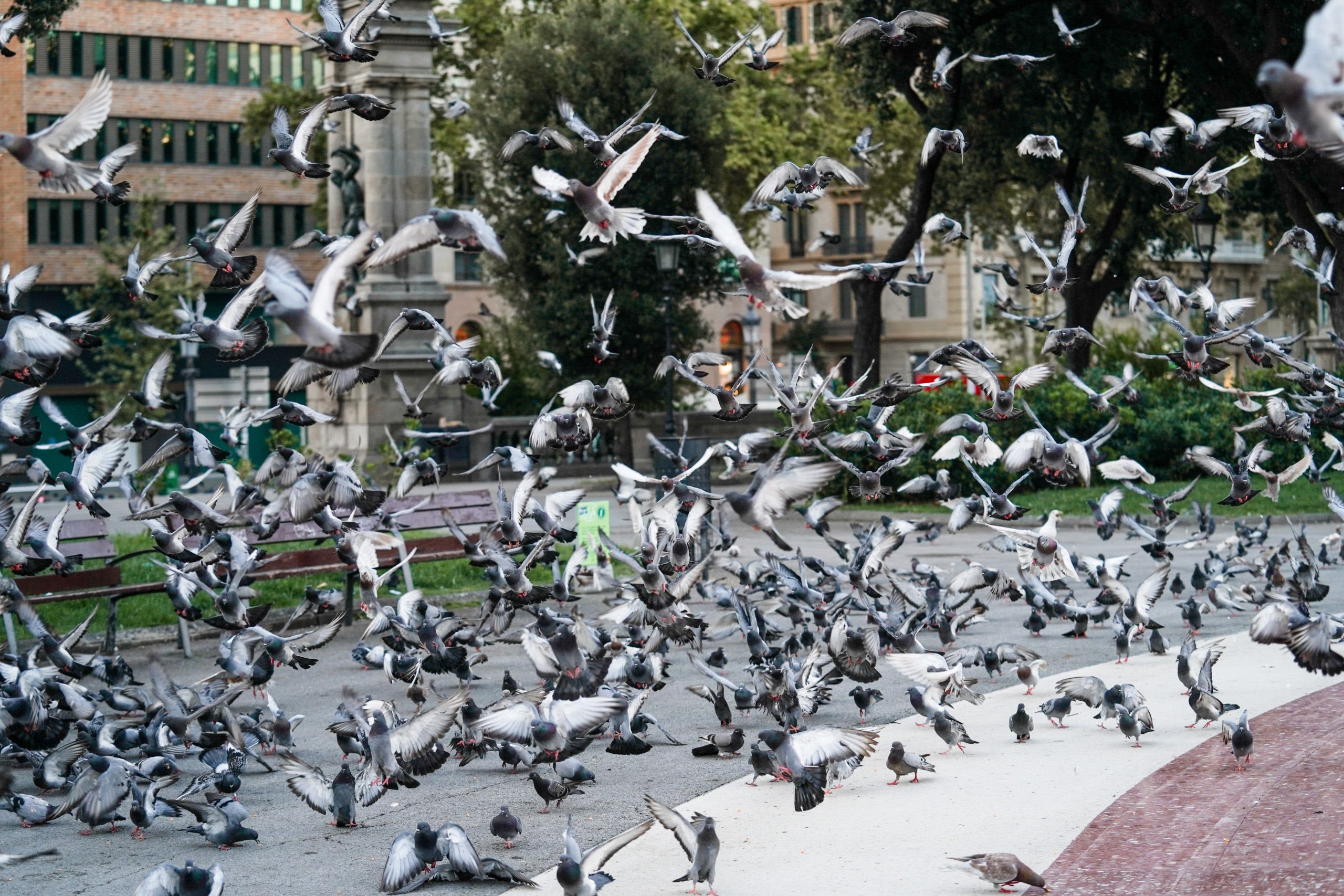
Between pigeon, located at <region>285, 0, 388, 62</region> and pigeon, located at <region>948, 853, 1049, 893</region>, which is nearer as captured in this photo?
pigeon, located at <region>948, 853, 1049, 893</region>

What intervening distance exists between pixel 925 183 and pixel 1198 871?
78.7 ft

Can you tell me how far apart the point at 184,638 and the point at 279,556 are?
120 cm

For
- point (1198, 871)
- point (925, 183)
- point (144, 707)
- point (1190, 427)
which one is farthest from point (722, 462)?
point (1198, 871)

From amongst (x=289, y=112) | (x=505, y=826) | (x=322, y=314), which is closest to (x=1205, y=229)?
(x=505, y=826)

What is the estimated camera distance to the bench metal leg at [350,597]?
14.0 m

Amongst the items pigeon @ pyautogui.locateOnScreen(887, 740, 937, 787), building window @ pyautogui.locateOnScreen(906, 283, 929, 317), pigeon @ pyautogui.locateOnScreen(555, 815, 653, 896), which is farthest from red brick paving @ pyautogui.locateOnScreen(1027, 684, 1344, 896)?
building window @ pyautogui.locateOnScreen(906, 283, 929, 317)

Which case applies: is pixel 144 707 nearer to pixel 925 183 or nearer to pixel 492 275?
pixel 925 183

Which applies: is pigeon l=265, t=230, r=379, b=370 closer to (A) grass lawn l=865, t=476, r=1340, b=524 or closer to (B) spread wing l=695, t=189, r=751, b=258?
(B) spread wing l=695, t=189, r=751, b=258

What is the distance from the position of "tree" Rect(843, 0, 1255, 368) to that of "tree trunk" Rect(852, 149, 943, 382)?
0.10 feet

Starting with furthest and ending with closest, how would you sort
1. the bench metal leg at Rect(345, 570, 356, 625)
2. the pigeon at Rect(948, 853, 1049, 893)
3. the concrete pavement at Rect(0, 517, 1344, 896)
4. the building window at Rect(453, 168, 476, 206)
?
the building window at Rect(453, 168, 476, 206) < the bench metal leg at Rect(345, 570, 356, 625) < the concrete pavement at Rect(0, 517, 1344, 896) < the pigeon at Rect(948, 853, 1049, 893)

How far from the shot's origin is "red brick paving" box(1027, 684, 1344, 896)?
623 centimetres

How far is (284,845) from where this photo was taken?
7.58 meters

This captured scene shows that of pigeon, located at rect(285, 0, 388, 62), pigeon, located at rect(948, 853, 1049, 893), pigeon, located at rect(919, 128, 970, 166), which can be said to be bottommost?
pigeon, located at rect(948, 853, 1049, 893)

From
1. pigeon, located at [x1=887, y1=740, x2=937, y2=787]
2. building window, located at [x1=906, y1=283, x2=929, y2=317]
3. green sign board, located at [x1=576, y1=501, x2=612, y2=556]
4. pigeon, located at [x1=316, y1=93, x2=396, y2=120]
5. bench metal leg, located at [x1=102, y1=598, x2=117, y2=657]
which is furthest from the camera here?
building window, located at [x1=906, y1=283, x2=929, y2=317]
